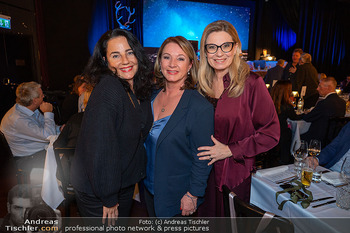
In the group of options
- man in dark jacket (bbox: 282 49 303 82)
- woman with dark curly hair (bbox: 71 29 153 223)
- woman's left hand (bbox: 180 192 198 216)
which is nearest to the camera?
woman with dark curly hair (bbox: 71 29 153 223)

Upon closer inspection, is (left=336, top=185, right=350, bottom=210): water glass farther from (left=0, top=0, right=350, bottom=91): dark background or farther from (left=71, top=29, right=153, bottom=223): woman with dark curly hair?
(left=0, top=0, right=350, bottom=91): dark background

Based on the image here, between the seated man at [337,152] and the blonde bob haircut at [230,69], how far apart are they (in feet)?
4.01

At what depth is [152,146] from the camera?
1594 mm

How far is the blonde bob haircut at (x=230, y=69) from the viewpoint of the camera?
161 centimetres

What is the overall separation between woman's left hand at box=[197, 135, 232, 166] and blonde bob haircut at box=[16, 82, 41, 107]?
7.57 feet

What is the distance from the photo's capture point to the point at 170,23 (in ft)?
37.3

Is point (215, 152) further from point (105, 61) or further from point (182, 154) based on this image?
point (105, 61)

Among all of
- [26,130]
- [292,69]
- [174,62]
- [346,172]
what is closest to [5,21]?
[26,130]

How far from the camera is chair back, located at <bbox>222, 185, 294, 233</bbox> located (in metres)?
1.12

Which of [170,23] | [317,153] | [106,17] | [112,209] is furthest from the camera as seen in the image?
[170,23]

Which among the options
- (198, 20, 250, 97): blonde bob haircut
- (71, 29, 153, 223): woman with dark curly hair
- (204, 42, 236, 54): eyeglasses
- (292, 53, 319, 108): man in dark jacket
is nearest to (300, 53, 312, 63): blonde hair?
(292, 53, 319, 108): man in dark jacket

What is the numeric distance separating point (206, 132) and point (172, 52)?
585 millimetres

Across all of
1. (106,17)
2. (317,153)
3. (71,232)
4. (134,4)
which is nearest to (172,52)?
(317,153)

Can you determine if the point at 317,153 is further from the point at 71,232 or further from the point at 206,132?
the point at 71,232
